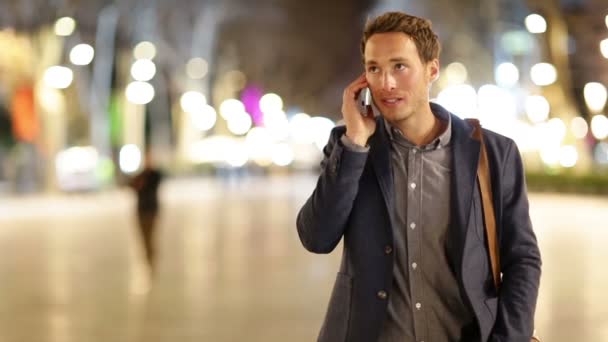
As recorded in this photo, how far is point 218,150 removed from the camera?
222 feet

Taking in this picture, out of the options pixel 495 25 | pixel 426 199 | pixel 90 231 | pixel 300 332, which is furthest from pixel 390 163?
pixel 495 25

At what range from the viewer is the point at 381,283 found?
3.36m

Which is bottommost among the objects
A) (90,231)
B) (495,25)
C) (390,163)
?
(90,231)

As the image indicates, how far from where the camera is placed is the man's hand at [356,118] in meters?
3.39

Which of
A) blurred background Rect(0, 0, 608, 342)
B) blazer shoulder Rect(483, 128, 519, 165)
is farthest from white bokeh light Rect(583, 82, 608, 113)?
blazer shoulder Rect(483, 128, 519, 165)

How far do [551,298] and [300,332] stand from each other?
10.9 ft

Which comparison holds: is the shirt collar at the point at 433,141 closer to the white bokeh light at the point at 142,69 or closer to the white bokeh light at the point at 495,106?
the white bokeh light at the point at 495,106

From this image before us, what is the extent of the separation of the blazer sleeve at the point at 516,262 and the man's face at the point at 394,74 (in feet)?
1.21

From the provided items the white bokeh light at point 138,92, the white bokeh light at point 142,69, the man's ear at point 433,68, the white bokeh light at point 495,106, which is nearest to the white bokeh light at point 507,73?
the white bokeh light at point 495,106

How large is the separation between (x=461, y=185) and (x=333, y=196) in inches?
15.3

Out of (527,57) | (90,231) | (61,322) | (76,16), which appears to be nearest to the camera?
(61,322)

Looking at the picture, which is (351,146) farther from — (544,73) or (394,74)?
(544,73)

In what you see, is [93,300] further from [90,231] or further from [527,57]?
[527,57]

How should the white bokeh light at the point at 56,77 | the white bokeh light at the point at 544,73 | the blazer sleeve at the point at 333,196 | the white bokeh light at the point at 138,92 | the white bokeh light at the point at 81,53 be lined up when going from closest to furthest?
the blazer sleeve at the point at 333,196 → the white bokeh light at the point at 81,53 → the white bokeh light at the point at 544,73 → the white bokeh light at the point at 56,77 → the white bokeh light at the point at 138,92
